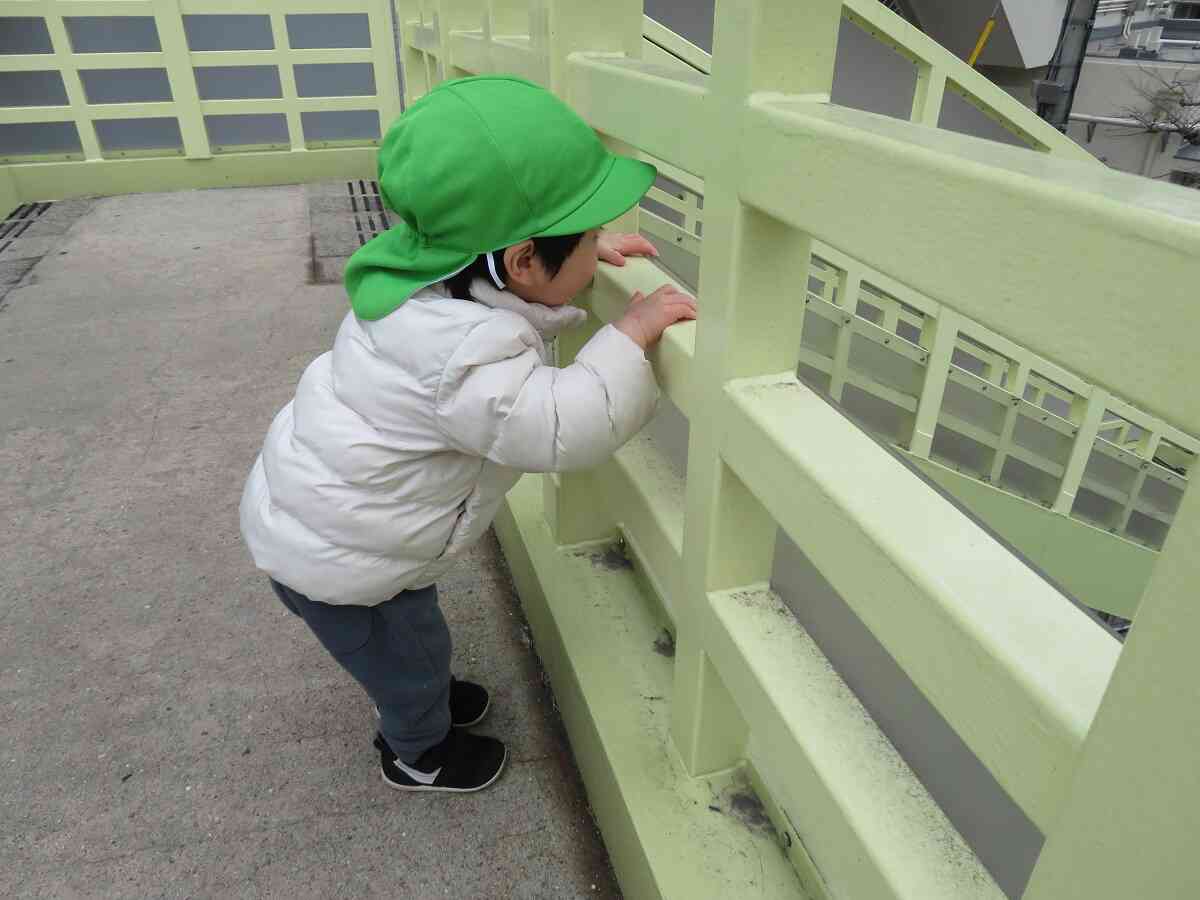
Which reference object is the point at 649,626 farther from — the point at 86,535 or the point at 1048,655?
the point at 86,535

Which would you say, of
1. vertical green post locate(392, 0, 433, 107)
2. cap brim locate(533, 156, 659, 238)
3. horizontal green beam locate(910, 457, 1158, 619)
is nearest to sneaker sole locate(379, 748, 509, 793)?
cap brim locate(533, 156, 659, 238)

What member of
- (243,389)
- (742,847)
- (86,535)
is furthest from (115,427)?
(742,847)

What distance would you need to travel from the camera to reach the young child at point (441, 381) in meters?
1.07

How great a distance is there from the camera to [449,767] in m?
1.45

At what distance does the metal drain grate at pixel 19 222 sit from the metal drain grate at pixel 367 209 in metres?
1.69

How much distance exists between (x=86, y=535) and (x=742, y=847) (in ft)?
5.73

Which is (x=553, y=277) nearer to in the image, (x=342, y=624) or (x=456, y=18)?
(x=342, y=624)

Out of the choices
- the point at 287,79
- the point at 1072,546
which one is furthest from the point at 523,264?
the point at 287,79

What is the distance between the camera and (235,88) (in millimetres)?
6242

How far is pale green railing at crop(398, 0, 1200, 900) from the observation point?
480mm

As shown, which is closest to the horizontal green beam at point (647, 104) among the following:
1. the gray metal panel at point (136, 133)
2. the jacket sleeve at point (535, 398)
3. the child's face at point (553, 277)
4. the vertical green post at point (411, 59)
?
the child's face at point (553, 277)

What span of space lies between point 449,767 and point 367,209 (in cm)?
416

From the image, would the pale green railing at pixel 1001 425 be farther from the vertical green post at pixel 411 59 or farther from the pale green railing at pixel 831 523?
the pale green railing at pixel 831 523

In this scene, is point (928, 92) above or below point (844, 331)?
above
